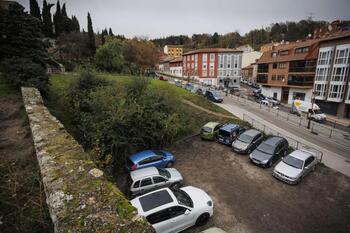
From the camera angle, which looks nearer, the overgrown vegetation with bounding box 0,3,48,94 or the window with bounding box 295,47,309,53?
the overgrown vegetation with bounding box 0,3,48,94

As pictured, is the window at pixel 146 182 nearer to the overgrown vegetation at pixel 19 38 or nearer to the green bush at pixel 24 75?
the green bush at pixel 24 75

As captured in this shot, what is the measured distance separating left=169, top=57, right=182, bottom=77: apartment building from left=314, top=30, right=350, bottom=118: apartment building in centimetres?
3951

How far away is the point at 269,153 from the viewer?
12.9 m

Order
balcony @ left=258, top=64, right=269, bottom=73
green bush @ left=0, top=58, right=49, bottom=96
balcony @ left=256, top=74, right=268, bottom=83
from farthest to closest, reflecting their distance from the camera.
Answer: balcony @ left=256, top=74, right=268, bottom=83 → balcony @ left=258, top=64, right=269, bottom=73 → green bush @ left=0, top=58, right=49, bottom=96

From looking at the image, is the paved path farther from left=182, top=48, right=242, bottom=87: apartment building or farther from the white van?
left=182, top=48, right=242, bottom=87: apartment building

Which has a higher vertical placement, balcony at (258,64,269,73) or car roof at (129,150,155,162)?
balcony at (258,64,269,73)

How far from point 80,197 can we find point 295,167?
40.5ft

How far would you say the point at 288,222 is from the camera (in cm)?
809

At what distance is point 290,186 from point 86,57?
41.8 metres

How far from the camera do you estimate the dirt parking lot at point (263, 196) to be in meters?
7.97

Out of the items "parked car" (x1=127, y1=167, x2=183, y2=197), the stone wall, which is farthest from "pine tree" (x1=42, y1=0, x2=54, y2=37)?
the stone wall

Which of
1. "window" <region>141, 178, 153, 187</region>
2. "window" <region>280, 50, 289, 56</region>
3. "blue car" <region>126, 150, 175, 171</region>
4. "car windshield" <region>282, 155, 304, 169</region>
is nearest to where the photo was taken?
"window" <region>141, 178, 153, 187</region>

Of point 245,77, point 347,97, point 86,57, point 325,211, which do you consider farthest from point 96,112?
point 245,77

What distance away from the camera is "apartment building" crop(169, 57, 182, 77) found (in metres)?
63.7
